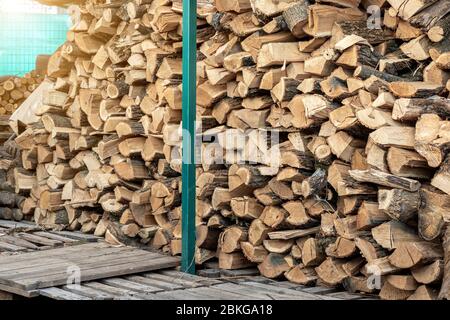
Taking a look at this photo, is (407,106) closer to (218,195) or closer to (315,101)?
(315,101)

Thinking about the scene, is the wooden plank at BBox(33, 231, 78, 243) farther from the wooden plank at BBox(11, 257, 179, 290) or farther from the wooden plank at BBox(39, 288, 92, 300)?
the wooden plank at BBox(39, 288, 92, 300)

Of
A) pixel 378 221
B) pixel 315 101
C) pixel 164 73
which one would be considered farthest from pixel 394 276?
pixel 164 73

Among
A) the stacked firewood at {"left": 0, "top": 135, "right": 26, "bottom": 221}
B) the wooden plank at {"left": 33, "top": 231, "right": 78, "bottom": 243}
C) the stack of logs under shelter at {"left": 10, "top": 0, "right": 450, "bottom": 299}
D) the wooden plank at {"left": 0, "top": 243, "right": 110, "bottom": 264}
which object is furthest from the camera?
the stacked firewood at {"left": 0, "top": 135, "right": 26, "bottom": 221}

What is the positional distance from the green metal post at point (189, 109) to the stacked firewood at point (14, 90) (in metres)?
3.20

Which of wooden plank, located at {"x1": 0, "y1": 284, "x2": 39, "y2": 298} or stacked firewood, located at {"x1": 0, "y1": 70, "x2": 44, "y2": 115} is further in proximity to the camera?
stacked firewood, located at {"x1": 0, "y1": 70, "x2": 44, "y2": 115}

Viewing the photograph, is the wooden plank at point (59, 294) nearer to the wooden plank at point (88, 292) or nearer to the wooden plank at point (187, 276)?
the wooden plank at point (88, 292)

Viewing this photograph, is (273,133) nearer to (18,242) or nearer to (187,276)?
(187,276)

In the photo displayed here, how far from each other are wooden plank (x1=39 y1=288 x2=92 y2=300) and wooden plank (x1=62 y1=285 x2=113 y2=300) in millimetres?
36

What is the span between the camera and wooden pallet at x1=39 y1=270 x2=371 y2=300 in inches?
169

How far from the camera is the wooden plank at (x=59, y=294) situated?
4.27 m

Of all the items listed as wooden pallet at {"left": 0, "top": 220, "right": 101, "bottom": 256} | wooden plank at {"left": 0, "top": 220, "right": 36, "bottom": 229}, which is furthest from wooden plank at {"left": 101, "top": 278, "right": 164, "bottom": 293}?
wooden plank at {"left": 0, "top": 220, "right": 36, "bottom": 229}

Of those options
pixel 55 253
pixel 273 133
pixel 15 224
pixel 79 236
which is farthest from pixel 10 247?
pixel 273 133

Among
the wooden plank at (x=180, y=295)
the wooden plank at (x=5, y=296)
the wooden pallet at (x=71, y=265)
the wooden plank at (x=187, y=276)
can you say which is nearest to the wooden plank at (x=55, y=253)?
the wooden pallet at (x=71, y=265)
